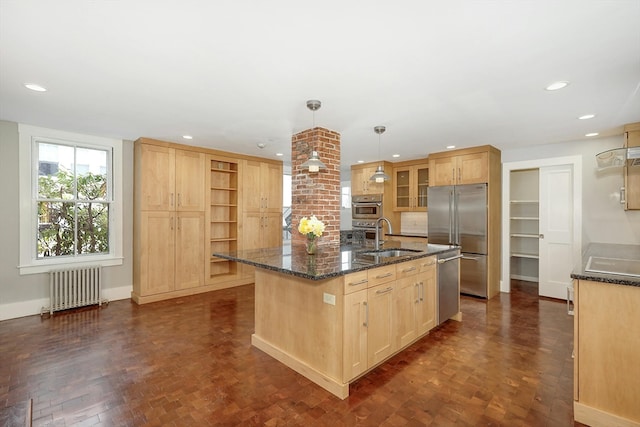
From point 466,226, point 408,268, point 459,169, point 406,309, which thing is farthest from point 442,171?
point 406,309

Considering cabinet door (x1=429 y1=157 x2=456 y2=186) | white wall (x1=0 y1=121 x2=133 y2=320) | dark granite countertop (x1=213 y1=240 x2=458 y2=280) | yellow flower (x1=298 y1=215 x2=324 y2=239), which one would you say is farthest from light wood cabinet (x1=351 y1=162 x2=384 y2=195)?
white wall (x1=0 y1=121 x2=133 y2=320)

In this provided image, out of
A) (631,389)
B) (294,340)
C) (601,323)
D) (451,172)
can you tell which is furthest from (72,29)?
(451,172)

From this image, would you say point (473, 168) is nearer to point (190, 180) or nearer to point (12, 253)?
point (190, 180)

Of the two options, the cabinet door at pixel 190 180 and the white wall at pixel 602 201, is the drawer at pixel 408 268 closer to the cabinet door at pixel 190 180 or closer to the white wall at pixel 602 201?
the white wall at pixel 602 201

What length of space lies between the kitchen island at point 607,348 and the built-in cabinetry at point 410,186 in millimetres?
4028

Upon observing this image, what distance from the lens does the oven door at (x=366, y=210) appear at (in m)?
6.21

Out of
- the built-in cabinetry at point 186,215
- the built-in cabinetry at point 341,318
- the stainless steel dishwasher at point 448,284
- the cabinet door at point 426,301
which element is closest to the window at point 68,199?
the built-in cabinetry at point 186,215

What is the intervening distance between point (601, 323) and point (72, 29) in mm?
3797

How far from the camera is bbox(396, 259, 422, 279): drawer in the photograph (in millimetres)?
2756

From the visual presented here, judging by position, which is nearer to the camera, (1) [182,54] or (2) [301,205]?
(1) [182,54]

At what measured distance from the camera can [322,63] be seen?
2254 mm

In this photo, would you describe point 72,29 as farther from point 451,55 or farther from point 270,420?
point 270,420

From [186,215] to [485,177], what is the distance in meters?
4.88

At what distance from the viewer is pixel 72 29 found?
185cm
